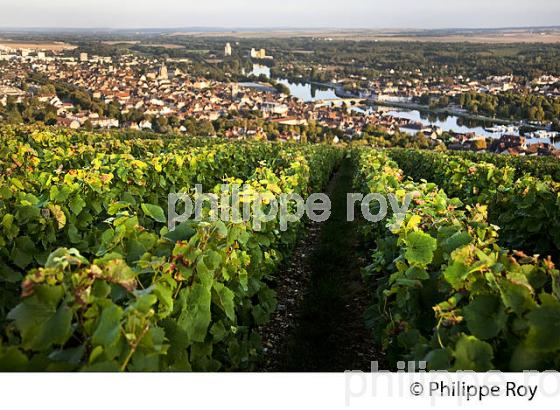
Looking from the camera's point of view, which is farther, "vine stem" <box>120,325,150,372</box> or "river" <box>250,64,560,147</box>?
"river" <box>250,64,560,147</box>

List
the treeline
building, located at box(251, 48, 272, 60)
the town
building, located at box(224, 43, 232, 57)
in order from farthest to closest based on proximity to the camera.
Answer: building, located at box(251, 48, 272, 60), building, located at box(224, 43, 232, 57), the treeline, the town

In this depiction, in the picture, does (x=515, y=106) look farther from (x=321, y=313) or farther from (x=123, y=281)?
(x=123, y=281)

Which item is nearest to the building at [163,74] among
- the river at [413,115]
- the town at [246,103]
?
the town at [246,103]

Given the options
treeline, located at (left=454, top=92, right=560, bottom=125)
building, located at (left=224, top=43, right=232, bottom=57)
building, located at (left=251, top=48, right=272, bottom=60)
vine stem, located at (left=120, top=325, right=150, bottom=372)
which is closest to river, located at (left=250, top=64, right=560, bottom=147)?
treeline, located at (left=454, top=92, right=560, bottom=125)

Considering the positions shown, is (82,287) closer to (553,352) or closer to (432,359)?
(432,359)

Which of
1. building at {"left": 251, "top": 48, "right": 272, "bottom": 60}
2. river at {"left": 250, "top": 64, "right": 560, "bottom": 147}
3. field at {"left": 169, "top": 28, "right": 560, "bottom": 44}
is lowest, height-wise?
river at {"left": 250, "top": 64, "right": 560, "bottom": 147}

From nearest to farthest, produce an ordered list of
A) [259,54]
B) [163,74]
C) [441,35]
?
[163,74] < [441,35] < [259,54]

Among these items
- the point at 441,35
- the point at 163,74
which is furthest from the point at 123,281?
the point at 441,35

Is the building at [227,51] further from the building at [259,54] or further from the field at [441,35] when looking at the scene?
the field at [441,35]

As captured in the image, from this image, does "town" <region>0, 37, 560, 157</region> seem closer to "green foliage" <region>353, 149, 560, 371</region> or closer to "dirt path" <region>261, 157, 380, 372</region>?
"dirt path" <region>261, 157, 380, 372</region>

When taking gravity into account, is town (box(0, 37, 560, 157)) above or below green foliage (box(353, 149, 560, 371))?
below
